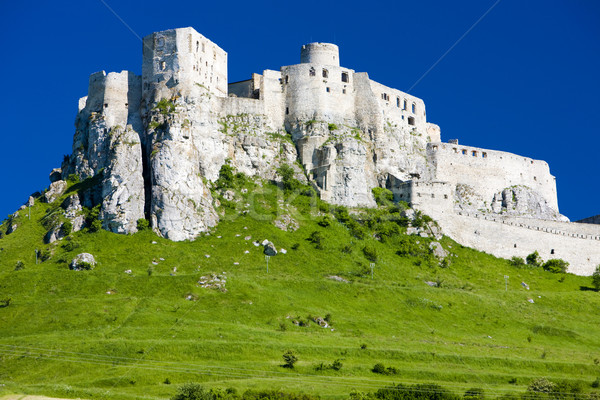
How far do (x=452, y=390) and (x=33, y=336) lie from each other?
3788 centimetres

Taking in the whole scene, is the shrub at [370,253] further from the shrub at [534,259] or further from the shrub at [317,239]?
the shrub at [534,259]

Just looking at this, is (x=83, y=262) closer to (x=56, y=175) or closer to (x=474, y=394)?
(x=56, y=175)

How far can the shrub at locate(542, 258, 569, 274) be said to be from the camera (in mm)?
106438

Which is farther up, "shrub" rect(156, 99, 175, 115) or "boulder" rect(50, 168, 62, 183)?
"shrub" rect(156, 99, 175, 115)

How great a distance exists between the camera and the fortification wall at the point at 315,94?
117 metres

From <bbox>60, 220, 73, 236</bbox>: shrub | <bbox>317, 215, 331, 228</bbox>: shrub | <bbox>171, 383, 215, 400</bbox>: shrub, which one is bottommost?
<bbox>171, 383, 215, 400</bbox>: shrub

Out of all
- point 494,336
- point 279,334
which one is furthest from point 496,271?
point 279,334

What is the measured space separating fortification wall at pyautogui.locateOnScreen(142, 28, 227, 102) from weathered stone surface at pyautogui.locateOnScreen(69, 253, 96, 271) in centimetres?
2952

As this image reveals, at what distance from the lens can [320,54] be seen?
119 m

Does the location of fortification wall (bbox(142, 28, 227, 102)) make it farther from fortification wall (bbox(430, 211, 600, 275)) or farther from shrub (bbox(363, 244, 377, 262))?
fortification wall (bbox(430, 211, 600, 275))

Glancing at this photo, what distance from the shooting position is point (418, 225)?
106 m

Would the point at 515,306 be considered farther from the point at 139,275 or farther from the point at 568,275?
the point at 139,275

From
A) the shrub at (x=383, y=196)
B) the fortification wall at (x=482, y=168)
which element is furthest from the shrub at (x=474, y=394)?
the fortification wall at (x=482, y=168)

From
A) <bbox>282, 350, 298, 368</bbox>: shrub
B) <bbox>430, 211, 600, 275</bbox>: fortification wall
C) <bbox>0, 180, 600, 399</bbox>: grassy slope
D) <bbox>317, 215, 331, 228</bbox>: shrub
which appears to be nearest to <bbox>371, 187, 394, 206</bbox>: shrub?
<bbox>430, 211, 600, 275</bbox>: fortification wall
